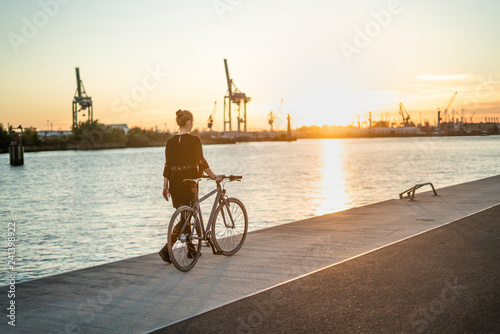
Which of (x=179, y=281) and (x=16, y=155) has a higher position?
(x=179, y=281)

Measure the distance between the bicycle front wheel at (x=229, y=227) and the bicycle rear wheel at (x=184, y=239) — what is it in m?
0.45

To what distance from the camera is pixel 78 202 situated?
3366 cm

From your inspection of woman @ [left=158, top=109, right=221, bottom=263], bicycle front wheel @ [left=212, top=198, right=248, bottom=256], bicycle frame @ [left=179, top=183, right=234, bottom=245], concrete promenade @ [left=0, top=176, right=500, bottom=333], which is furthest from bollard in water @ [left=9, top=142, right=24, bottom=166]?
woman @ [left=158, top=109, right=221, bottom=263]

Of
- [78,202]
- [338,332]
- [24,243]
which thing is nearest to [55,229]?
[24,243]

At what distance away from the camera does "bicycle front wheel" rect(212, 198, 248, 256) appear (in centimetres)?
795

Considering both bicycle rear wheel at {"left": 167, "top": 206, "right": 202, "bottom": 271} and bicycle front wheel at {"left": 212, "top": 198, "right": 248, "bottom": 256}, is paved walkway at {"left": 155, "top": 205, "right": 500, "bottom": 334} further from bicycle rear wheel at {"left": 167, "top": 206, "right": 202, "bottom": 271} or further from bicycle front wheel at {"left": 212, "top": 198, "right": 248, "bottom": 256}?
bicycle front wheel at {"left": 212, "top": 198, "right": 248, "bottom": 256}

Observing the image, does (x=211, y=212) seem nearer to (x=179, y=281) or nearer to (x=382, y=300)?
(x=179, y=281)

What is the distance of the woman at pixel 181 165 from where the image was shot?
7.34 m

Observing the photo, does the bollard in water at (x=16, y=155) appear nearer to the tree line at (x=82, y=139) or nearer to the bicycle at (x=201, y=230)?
the tree line at (x=82, y=139)

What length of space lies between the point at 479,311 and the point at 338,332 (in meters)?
1.48

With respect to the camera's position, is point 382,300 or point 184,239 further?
point 184,239

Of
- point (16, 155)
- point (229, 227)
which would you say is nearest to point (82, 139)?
point (16, 155)

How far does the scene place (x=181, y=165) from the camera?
7.39 metres

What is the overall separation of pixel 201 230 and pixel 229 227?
2.40ft
